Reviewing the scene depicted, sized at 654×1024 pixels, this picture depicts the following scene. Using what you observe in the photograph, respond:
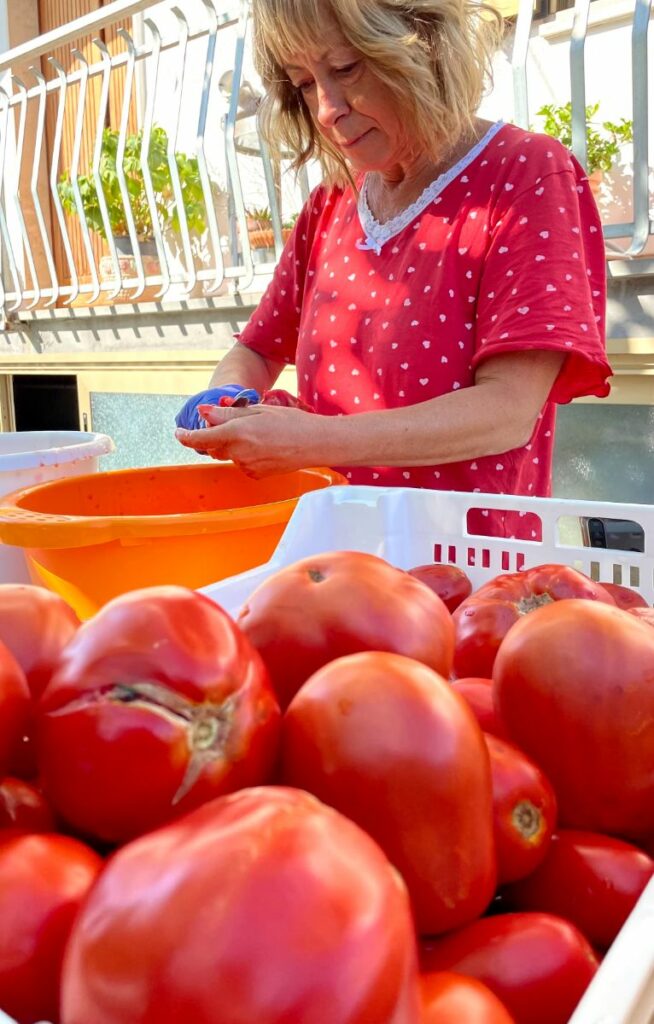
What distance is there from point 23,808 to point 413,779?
0.62 ft

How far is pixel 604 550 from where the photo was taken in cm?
97

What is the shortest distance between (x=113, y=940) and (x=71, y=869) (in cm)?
9

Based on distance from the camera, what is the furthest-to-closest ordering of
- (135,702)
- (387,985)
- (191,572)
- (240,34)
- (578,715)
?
(240,34) → (191,572) → (578,715) → (135,702) → (387,985)

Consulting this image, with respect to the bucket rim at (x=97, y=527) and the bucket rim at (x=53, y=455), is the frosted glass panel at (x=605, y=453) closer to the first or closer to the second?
the bucket rim at (x=53, y=455)

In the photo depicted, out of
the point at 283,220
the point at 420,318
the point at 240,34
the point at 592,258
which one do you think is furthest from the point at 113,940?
the point at 283,220

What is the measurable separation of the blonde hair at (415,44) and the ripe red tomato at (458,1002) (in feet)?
4.03

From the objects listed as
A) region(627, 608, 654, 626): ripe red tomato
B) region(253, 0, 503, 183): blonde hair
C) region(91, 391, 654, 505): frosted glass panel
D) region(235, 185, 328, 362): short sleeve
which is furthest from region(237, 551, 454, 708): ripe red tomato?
region(91, 391, 654, 505): frosted glass panel

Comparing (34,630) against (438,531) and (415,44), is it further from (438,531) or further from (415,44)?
(415,44)

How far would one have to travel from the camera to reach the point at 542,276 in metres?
1.24

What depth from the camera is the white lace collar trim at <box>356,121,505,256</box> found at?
140 cm

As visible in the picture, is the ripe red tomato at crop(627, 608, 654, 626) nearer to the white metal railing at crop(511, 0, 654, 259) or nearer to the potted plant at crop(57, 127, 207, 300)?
the white metal railing at crop(511, 0, 654, 259)

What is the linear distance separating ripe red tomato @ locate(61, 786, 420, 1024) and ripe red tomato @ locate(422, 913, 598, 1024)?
0.32 ft

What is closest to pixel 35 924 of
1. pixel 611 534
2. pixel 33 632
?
pixel 33 632

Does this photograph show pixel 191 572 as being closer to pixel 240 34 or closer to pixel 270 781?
pixel 270 781
